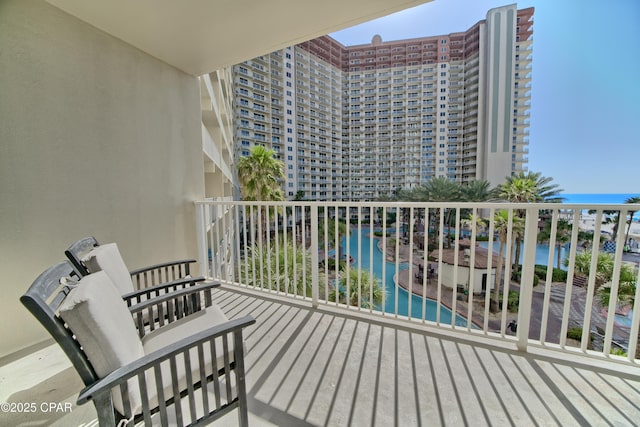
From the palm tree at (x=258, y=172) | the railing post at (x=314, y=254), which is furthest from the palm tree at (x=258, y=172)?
the railing post at (x=314, y=254)

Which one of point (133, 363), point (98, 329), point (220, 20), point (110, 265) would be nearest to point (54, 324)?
point (98, 329)

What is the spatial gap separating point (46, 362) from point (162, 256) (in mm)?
1326

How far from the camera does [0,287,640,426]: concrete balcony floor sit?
1.25 meters

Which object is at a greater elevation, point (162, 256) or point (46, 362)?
point (162, 256)

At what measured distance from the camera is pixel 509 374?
1.52 m

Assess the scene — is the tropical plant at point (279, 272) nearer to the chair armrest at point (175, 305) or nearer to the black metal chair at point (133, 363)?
the chair armrest at point (175, 305)

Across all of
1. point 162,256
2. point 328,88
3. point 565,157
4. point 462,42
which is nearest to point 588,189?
point 565,157

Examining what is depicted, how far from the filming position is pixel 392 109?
37750 mm

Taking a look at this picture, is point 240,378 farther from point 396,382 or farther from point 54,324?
point 396,382

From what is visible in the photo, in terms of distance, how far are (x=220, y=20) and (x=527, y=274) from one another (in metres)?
3.17

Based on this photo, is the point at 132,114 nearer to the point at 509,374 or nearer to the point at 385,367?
the point at 385,367

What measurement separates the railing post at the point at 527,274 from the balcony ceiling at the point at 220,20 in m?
1.92

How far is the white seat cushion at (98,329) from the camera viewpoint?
2.57 feet

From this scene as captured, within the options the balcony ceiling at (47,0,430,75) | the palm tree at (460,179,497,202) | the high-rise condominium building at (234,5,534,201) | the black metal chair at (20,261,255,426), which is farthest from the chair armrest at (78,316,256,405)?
the high-rise condominium building at (234,5,534,201)
